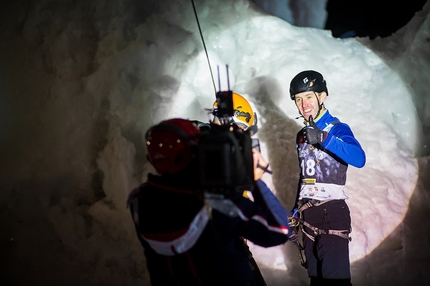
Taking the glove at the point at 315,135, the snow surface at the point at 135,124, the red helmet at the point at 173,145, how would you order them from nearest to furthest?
the red helmet at the point at 173,145
the glove at the point at 315,135
the snow surface at the point at 135,124

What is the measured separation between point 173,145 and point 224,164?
10.2 inches

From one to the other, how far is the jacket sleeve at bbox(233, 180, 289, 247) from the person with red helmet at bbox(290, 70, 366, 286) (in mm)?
799

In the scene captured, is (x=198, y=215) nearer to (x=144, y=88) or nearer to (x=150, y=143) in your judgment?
(x=150, y=143)

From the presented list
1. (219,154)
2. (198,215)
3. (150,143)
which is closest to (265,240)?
(198,215)

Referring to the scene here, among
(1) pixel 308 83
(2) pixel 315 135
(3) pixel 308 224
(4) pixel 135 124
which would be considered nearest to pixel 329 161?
(2) pixel 315 135

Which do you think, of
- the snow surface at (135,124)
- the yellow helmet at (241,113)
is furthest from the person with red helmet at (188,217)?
the snow surface at (135,124)

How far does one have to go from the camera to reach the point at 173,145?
1327 millimetres

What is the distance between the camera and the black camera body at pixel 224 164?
1224mm

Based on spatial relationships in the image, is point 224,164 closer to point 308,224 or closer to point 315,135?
point 315,135

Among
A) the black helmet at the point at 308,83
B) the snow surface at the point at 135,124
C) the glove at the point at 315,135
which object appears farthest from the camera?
the snow surface at the point at 135,124

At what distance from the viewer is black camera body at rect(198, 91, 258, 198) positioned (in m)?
1.22

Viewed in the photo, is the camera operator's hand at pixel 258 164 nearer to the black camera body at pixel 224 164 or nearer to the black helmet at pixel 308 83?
the black camera body at pixel 224 164

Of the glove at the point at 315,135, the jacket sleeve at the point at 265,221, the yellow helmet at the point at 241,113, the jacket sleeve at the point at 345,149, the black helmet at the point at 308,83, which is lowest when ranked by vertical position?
the jacket sleeve at the point at 265,221

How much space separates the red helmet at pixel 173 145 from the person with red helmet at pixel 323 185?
1033 millimetres
